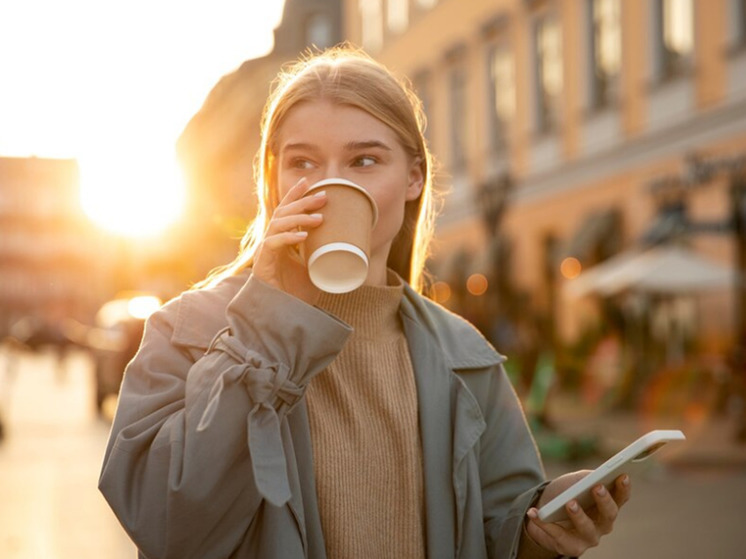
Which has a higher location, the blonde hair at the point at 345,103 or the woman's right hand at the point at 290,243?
the blonde hair at the point at 345,103

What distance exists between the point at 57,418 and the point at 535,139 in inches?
481

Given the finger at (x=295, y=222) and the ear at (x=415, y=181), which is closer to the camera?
the finger at (x=295, y=222)

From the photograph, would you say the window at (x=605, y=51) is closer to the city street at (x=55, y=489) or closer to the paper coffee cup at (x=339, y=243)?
the city street at (x=55, y=489)

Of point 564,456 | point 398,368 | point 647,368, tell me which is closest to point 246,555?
point 398,368

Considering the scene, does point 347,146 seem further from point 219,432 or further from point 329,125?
point 219,432

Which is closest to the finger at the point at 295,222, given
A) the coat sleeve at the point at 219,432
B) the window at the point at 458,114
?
the coat sleeve at the point at 219,432

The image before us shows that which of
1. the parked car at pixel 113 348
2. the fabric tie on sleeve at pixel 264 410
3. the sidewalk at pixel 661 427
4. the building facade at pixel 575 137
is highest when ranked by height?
the building facade at pixel 575 137

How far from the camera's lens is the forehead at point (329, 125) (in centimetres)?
228

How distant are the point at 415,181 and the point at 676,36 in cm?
1876

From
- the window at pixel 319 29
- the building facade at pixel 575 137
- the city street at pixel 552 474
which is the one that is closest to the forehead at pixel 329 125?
the city street at pixel 552 474

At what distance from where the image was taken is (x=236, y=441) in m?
2.04

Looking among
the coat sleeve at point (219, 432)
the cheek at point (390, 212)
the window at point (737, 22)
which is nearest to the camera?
the coat sleeve at point (219, 432)

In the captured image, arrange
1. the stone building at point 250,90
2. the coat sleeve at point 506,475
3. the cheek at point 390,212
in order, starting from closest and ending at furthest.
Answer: the cheek at point 390,212
the coat sleeve at point 506,475
the stone building at point 250,90

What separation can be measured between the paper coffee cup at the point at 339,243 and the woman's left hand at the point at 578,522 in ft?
1.90
